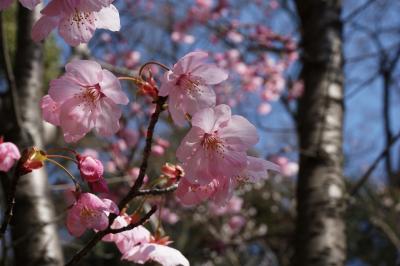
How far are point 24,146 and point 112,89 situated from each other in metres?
1.12

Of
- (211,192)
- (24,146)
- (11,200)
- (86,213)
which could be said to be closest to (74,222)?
(86,213)

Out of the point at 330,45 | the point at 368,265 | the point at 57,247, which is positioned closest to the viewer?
the point at 57,247

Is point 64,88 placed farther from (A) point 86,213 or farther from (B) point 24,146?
(B) point 24,146

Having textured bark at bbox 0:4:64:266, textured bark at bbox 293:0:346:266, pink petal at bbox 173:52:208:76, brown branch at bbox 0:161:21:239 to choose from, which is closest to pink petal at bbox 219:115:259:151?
pink petal at bbox 173:52:208:76

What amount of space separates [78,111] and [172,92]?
0.63 feet

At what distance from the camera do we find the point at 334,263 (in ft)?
6.06

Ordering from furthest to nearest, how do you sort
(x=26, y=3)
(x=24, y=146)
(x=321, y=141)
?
1. (x=321, y=141)
2. (x=24, y=146)
3. (x=26, y=3)

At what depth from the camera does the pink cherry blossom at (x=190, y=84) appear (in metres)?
0.86

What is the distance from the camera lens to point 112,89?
2.92 feet

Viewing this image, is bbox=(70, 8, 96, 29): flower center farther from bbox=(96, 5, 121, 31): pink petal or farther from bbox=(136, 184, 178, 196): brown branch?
bbox=(136, 184, 178, 196): brown branch

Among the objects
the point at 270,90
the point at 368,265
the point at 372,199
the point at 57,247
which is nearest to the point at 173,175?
the point at 57,247

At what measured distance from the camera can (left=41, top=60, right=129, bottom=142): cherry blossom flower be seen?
2.92 feet

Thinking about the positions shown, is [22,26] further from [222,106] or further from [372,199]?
[372,199]

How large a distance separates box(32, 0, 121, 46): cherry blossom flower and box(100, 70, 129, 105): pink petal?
0.09 metres
